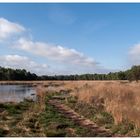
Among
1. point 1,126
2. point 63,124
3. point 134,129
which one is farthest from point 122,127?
point 1,126

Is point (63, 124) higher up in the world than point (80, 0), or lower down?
lower down

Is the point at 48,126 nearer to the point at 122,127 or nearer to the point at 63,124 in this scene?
the point at 63,124

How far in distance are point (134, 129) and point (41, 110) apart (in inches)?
218

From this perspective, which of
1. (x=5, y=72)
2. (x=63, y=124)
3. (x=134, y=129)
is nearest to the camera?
(x=134, y=129)

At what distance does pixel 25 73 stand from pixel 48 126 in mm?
77391

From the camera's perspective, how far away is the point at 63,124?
Result: 10.4 meters

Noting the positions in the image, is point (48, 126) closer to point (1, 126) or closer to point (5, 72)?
point (1, 126)

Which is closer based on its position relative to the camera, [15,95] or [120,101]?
[120,101]

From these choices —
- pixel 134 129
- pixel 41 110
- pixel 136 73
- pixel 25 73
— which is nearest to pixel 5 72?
pixel 25 73

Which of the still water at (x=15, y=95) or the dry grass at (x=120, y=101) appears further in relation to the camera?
the still water at (x=15, y=95)

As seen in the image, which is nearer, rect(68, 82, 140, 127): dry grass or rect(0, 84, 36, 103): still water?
rect(68, 82, 140, 127): dry grass

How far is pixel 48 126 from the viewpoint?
10.1 meters

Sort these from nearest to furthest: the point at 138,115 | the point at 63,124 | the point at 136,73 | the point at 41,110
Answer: the point at 138,115 < the point at 63,124 < the point at 41,110 < the point at 136,73

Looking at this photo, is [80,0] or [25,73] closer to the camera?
[80,0]
